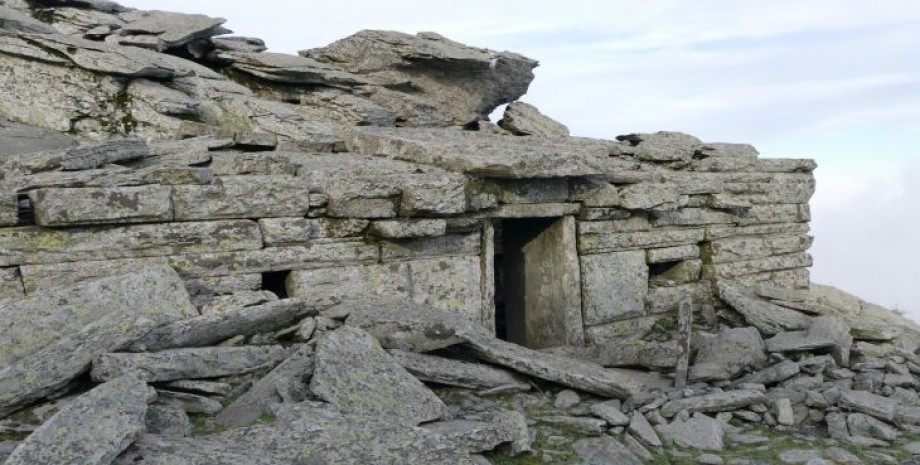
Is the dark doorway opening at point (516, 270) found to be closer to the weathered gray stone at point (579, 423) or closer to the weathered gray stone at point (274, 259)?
the weathered gray stone at point (274, 259)

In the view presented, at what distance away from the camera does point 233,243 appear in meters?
10.1

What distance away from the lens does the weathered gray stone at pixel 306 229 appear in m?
10.3

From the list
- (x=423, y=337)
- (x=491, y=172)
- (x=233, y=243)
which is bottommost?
(x=423, y=337)

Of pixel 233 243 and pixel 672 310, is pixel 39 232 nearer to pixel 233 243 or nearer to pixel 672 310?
pixel 233 243

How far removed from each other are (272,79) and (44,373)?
11.5 m

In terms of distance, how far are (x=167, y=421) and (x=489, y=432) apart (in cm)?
281

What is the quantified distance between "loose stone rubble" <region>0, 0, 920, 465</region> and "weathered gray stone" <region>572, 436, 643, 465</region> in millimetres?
46

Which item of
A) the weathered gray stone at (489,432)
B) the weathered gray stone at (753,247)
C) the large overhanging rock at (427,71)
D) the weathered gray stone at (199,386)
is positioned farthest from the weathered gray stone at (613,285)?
the large overhanging rock at (427,71)

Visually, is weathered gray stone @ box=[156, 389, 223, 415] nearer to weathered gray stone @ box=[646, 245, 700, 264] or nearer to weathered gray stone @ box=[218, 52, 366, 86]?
weathered gray stone @ box=[646, 245, 700, 264]

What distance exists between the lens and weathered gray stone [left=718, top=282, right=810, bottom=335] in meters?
13.5

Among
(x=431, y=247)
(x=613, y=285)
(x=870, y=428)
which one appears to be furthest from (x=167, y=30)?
(x=870, y=428)

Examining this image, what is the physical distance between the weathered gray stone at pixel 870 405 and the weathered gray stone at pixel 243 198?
6.89 meters

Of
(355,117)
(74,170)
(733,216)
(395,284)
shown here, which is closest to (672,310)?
(733,216)

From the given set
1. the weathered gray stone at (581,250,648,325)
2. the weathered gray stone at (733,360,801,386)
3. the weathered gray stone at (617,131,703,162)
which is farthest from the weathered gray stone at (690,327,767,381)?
the weathered gray stone at (617,131,703,162)
